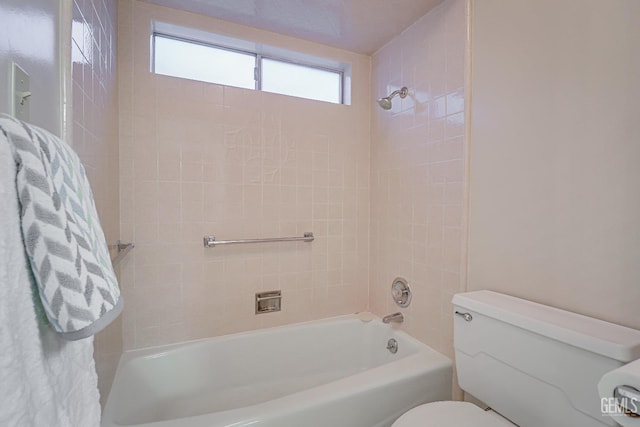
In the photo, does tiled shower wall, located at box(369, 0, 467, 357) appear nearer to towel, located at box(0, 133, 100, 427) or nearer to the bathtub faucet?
the bathtub faucet

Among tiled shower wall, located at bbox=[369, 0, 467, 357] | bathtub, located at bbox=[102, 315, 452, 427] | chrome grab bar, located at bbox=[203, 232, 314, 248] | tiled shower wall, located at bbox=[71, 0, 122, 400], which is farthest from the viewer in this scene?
chrome grab bar, located at bbox=[203, 232, 314, 248]

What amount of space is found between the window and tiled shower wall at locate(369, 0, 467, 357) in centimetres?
40

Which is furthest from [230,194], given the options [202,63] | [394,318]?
[394,318]

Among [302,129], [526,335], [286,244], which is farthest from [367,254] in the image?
[526,335]

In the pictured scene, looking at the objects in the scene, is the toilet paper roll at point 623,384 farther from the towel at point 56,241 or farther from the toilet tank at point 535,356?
the towel at point 56,241

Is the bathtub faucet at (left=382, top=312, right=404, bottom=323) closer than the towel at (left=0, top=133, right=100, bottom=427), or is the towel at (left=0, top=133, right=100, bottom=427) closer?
the towel at (left=0, top=133, right=100, bottom=427)

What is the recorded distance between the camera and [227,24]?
5.50 ft

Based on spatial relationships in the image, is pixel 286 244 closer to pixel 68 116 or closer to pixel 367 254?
pixel 367 254

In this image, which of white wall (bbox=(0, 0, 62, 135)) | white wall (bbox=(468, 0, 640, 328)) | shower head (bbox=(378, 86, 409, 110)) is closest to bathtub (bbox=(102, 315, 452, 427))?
white wall (bbox=(468, 0, 640, 328))

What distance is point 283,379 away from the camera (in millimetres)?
1753

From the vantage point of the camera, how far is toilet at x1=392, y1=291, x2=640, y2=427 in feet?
2.59

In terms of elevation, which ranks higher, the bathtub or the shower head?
the shower head

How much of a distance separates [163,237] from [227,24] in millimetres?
1296

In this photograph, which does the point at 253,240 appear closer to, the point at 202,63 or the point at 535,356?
the point at 202,63
